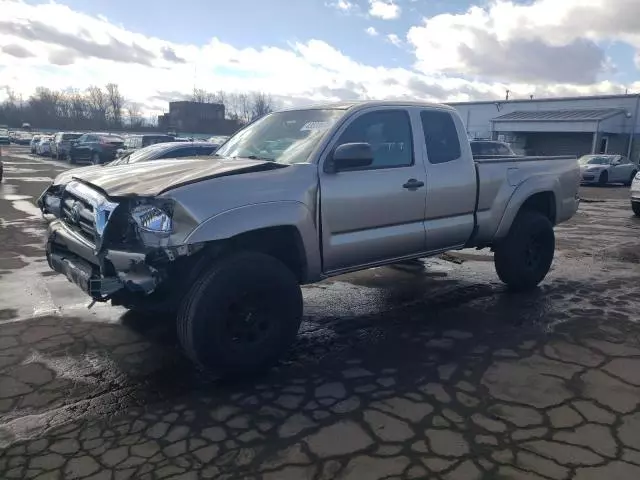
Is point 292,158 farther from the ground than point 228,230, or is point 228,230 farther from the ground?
point 292,158

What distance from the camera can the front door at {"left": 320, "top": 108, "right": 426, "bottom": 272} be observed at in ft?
14.0

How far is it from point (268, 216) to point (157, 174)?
90cm

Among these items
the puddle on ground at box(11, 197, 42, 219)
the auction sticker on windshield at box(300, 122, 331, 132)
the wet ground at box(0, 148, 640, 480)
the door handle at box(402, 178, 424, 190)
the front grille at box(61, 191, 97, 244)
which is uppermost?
the auction sticker on windshield at box(300, 122, 331, 132)

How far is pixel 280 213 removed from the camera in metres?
3.85

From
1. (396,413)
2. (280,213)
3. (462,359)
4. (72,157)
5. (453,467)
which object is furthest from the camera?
(72,157)

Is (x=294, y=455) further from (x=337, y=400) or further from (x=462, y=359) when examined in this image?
(x=462, y=359)

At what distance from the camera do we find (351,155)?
4059 mm

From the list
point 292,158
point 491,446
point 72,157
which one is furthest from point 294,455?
point 72,157

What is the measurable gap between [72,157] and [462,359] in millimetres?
29556

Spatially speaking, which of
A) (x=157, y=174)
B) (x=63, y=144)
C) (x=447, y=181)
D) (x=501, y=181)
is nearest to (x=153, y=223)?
(x=157, y=174)

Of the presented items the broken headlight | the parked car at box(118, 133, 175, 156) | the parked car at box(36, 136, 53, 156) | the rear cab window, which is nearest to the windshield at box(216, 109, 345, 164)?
the rear cab window

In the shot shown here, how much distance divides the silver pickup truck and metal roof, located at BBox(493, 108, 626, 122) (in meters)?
36.5

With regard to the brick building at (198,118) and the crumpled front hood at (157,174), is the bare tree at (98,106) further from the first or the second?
the crumpled front hood at (157,174)

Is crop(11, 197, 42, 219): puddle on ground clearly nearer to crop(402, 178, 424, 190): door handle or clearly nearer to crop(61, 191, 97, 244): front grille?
crop(61, 191, 97, 244): front grille
